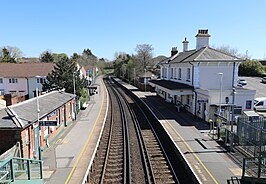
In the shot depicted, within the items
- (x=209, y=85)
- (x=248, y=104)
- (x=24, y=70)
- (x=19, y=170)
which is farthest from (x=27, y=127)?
(x=24, y=70)

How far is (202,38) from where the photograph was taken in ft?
96.7

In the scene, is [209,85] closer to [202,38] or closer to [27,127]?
[202,38]

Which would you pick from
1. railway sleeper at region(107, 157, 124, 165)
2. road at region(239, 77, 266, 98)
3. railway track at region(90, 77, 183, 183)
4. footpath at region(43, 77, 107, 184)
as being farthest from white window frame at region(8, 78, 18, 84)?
road at region(239, 77, 266, 98)

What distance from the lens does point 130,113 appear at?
27438 millimetres

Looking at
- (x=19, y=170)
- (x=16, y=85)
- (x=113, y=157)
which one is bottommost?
(x=113, y=157)

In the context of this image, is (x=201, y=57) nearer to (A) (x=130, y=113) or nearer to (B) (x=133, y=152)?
(A) (x=130, y=113)

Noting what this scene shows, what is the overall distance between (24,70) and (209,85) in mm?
29991

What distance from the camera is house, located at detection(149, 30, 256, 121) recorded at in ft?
65.7

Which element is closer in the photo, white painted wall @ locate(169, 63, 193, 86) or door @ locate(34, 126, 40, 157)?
door @ locate(34, 126, 40, 157)

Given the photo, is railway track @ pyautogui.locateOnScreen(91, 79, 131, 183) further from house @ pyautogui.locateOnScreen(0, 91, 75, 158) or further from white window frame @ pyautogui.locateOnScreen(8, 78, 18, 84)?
white window frame @ pyautogui.locateOnScreen(8, 78, 18, 84)

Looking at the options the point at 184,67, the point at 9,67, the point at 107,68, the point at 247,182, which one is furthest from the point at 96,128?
the point at 107,68

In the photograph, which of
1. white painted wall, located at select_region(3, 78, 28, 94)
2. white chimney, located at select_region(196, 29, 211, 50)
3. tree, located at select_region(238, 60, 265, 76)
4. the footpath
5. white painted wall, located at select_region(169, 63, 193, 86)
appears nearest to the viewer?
the footpath

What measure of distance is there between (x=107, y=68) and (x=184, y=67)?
130537mm

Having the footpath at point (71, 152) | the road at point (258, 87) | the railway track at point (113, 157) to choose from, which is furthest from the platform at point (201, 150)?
the road at point (258, 87)
